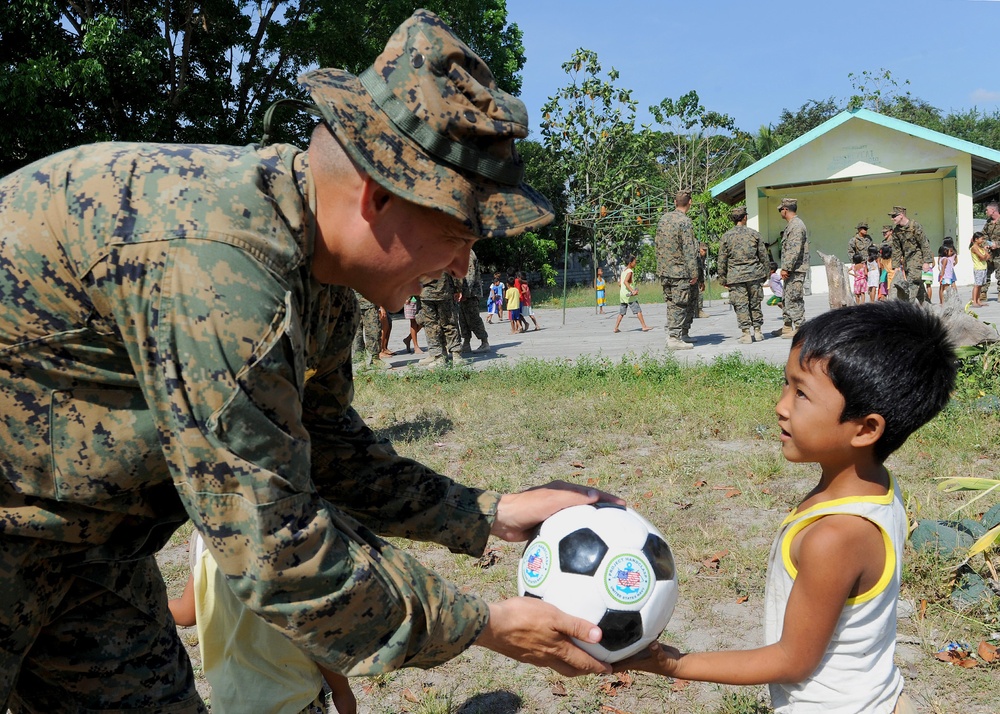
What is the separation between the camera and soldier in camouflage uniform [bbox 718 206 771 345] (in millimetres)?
13367

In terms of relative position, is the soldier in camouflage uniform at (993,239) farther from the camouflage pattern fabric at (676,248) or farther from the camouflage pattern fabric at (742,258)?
the camouflage pattern fabric at (676,248)

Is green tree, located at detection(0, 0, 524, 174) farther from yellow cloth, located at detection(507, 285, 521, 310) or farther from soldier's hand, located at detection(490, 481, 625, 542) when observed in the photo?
soldier's hand, located at detection(490, 481, 625, 542)

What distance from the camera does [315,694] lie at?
276cm

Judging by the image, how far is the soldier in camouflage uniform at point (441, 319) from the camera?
1170 centimetres

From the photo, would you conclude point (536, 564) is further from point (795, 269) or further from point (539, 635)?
point (795, 269)

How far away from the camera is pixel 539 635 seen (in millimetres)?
2031

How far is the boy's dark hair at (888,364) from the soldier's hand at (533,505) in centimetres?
76

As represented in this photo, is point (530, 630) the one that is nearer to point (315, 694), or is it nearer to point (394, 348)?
point (315, 694)

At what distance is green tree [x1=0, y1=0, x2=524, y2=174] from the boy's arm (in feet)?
53.5

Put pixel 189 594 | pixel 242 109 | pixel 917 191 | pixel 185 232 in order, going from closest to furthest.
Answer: pixel 185 232, pixel 189 594, pixel 242 109, pixel 917 191

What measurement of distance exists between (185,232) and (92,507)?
0.73m

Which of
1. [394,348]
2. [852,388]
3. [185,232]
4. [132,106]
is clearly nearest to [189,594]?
[185,232]

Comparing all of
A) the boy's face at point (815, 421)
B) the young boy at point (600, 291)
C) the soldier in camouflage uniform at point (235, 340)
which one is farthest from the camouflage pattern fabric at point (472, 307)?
the soldier in camouflage uniform at point (235, 340)

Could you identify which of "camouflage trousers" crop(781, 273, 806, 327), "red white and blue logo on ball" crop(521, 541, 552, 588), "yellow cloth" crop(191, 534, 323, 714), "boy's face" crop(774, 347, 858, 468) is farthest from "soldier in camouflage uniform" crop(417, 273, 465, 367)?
"boy's face" crop(774, 347, 858, 468)
